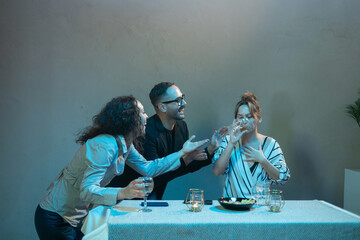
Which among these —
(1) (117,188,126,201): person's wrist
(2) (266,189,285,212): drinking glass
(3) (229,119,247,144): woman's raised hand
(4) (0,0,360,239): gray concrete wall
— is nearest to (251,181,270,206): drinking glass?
(2) (266,189,285,212): drinking glass

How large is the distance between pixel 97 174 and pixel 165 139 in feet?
4.10

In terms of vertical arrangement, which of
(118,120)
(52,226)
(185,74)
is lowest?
(52,226)

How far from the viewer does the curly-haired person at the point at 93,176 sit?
7.25 ft

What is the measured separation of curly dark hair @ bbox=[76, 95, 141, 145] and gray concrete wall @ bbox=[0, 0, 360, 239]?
53.9 inches

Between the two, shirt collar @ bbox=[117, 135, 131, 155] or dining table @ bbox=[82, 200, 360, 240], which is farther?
shirt collar @ bbox=[117, 135, 131, 155]

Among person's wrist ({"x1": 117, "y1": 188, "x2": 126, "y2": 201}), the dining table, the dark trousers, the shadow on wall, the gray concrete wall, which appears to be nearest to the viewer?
the dining table

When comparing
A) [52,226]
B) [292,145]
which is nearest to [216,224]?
[52,226]

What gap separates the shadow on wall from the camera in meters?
4.08

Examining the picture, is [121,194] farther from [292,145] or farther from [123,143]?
[292,145]

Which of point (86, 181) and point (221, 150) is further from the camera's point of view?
point (221, 150)

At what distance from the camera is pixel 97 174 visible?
226cm

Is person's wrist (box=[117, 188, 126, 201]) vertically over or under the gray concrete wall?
under

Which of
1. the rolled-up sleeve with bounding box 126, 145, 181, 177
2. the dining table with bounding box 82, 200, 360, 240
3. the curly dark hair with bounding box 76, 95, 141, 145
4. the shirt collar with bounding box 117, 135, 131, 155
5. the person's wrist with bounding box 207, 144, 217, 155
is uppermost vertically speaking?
the curly dark hair with bounding box 76, 95, 141, 145

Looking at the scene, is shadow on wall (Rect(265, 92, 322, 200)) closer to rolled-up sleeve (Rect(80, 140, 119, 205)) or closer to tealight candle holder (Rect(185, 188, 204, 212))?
tealight candle holder (Rect(185, 188, 204, 212))
